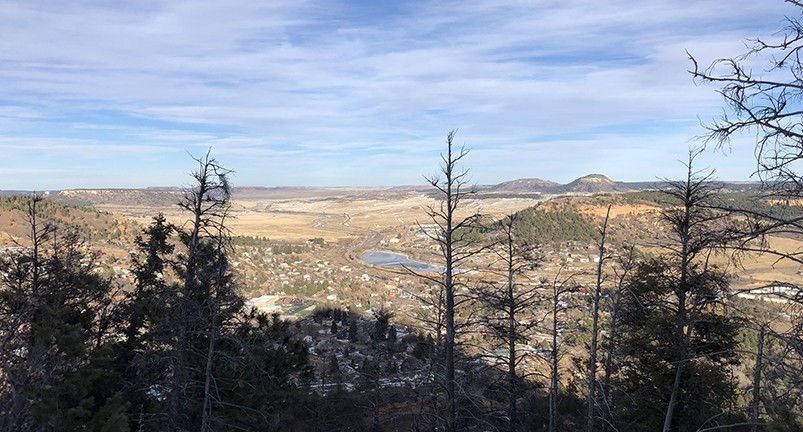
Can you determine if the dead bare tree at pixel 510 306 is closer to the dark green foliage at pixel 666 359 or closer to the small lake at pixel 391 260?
the dark green foliage at pixel 666 359

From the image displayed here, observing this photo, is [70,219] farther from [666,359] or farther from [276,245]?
[666,359]

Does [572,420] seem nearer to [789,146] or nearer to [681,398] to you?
[681,398]

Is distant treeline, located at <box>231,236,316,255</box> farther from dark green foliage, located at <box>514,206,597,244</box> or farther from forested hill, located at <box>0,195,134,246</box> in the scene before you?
dark green foliage, located at <box>514,206,597,244</box>

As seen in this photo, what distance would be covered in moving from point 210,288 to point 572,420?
52.8 ft

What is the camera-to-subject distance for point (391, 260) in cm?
7494

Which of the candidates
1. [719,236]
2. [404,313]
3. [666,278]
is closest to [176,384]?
[719,236]

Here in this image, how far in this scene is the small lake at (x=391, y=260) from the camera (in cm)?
6731

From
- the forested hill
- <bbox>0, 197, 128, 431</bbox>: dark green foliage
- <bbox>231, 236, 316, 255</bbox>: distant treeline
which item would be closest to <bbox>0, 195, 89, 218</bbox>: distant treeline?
the forested hill

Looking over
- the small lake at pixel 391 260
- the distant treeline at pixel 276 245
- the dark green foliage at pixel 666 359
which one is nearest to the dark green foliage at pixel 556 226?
the small lake at pixel 391 260

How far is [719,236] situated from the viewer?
4.02 metres

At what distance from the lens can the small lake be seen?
67312 mm

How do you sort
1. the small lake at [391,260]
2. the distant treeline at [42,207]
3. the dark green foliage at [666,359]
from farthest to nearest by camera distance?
the small lake at [391,260]
the distant treeline at [42,207]
the dark green foliage at [666,359]

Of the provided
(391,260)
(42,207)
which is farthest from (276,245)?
(42,207)

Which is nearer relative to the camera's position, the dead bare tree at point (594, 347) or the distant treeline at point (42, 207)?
the dead bare tree at point (594, 347)
